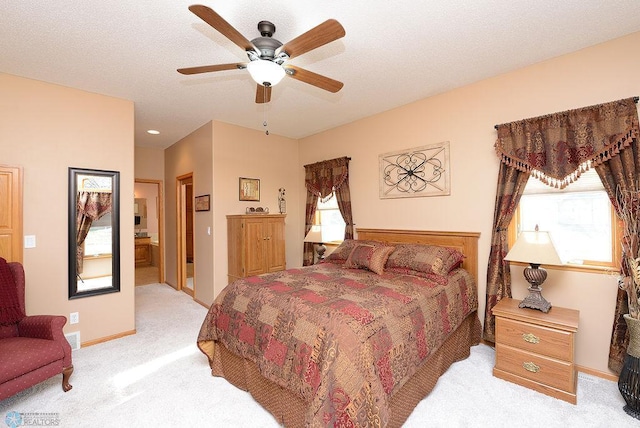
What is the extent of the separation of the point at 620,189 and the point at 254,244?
3863 mm

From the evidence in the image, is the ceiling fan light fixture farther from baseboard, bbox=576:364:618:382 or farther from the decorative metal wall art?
baseboard, bbox=576:364:618:382

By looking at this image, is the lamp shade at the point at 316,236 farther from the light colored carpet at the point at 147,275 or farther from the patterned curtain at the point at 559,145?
the light colored carpet at the point at 147,275

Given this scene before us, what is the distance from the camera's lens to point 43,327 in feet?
7.59

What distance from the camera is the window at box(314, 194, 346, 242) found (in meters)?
4.67

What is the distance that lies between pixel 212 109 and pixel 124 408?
10.8ft

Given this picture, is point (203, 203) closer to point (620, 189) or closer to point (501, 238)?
point (501, 238)

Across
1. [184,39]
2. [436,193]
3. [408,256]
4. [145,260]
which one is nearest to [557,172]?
[436,193]

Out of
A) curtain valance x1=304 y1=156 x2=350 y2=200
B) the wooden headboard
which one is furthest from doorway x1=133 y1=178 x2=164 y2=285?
the wooden headboard

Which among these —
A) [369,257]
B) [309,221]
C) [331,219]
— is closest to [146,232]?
[309,221]

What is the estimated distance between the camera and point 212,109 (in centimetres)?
382

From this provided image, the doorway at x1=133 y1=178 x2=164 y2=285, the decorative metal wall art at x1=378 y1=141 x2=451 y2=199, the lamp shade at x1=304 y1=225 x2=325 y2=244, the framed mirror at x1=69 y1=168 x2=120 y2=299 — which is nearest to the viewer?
the framed mirror at x1=69 y1=168 x2=120 y2=299

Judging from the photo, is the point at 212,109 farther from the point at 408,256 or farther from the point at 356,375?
the point at 356,375

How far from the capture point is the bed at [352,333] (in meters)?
1.55

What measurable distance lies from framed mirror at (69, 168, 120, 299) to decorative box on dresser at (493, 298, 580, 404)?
162 inches
